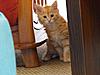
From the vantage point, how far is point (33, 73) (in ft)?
5.33

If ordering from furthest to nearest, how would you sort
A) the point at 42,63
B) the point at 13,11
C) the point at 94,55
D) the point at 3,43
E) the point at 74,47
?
the point at 42,63 → the point at 13,11 → the point at 94,55 → the point at 74,47 → the point at 3,43

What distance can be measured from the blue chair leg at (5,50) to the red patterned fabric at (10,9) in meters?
0.91

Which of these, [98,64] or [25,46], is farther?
[25,46]

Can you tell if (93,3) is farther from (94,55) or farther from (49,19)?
(49,19)

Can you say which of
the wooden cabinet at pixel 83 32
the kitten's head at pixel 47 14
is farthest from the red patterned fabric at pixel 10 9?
the wooden cabinet at pixel 83 32

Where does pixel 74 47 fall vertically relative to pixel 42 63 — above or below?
above

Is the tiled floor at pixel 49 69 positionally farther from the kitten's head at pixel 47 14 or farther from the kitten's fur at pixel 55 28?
the kitten's head at pixel 47 14

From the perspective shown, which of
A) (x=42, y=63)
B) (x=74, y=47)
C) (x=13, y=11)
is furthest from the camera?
(x=42, y=63)

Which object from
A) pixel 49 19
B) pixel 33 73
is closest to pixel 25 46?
pixel 33 73

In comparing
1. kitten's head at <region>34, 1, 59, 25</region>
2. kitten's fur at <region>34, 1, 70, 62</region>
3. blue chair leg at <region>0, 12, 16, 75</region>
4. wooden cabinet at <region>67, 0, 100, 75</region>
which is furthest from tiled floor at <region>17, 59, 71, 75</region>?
blue chair leg at <region>0, 12, 16, 75</region>

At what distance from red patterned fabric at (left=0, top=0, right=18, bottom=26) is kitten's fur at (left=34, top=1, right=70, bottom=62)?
11.8 inches

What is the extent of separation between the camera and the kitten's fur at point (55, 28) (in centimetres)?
185

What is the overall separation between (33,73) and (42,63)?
0.21m

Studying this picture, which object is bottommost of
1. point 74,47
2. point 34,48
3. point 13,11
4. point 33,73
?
point 33,73
